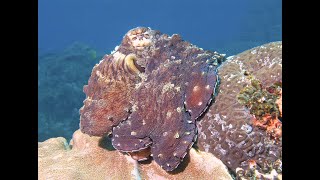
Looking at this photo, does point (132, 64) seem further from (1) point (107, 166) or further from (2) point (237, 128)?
(2) point (237, 128)

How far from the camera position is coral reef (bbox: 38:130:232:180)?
3441 mm

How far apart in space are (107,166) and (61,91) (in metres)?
14.8

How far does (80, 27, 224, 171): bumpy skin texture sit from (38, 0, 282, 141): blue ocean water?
12.1 metres

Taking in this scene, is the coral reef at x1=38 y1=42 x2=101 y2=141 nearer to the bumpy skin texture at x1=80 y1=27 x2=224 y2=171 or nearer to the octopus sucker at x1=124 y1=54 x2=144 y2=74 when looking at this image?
the bumpy skin texture at x1=80 y1=27 x2=224 y2=171

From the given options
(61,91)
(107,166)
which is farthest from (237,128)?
(61,91)

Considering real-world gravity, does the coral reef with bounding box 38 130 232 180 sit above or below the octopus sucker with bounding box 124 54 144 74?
below

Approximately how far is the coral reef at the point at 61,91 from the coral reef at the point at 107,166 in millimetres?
11513

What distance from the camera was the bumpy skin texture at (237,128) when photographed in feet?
10.8

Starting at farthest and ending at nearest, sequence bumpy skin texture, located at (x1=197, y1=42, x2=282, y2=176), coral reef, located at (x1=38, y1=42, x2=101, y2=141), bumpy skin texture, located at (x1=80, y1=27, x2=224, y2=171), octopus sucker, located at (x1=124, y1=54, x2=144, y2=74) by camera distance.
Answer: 1. coral reef, located at (x1=38, y1=42, x2=101, y2=141)
2. octopus sucker, located at (x1=124, y1=54, x2=144, y2=74)
3. bumpy skin texture, located at (x1=80, y1=27, x2=224, y2=171)
4. bumpy skin texture, located at (x1=197, y1=42, x2=282, y2=176)

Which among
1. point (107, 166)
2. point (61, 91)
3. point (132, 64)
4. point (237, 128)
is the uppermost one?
point (132, 64)

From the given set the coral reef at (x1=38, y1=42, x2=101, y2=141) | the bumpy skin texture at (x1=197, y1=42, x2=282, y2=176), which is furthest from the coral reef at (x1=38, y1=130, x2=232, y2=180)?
the coral reef at (x1=38, y1=42, x2=101, y2=141)

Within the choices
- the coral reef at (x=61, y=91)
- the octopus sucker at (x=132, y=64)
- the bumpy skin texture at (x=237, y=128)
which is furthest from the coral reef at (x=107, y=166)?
the coral reef at (x=61, y=91)

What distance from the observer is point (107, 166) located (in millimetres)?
3834
